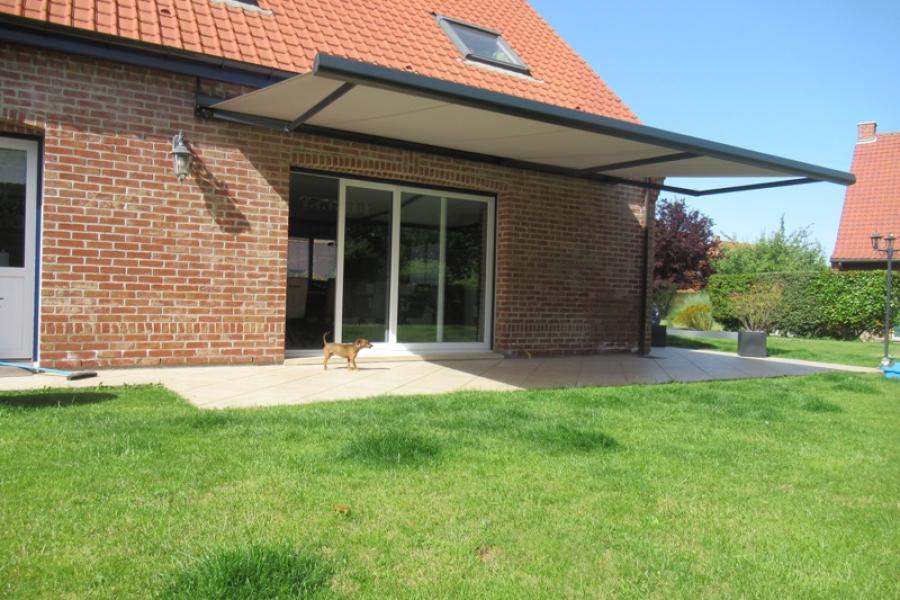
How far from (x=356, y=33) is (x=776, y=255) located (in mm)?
25206

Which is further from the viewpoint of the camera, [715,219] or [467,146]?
[715,219]

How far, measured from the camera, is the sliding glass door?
28.9 feet

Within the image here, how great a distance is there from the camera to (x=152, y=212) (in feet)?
23.0

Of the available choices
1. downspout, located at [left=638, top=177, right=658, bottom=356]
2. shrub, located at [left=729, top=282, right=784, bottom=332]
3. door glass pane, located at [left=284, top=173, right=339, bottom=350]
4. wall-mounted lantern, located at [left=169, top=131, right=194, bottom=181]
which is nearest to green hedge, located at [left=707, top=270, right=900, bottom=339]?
shrub, located at [left=729, top=282, right=784, bottom=332]

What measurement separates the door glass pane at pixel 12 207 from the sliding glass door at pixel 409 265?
2864 mm

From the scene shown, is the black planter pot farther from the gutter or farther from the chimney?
the chimney

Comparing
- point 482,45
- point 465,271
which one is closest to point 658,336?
point 465,271

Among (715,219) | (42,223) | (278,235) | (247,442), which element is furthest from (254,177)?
(715,219)

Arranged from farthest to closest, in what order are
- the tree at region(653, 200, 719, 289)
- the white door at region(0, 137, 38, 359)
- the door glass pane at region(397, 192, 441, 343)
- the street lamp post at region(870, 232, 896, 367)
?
the tree at region(653, 200, 719, 289)
the street lamp post at region(870, 232, 896, 367)
the door glass pane at region(397, 192, 441, 343)
the white door at region(0, 137, 38, 359)

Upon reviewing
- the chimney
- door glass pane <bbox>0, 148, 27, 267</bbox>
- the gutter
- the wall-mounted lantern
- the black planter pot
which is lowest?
the black planter pot

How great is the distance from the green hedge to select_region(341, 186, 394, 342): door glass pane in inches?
543

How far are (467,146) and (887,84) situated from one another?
54.6ft

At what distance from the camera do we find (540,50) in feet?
37.1

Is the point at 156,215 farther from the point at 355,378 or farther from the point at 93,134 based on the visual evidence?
the point at 355,378
